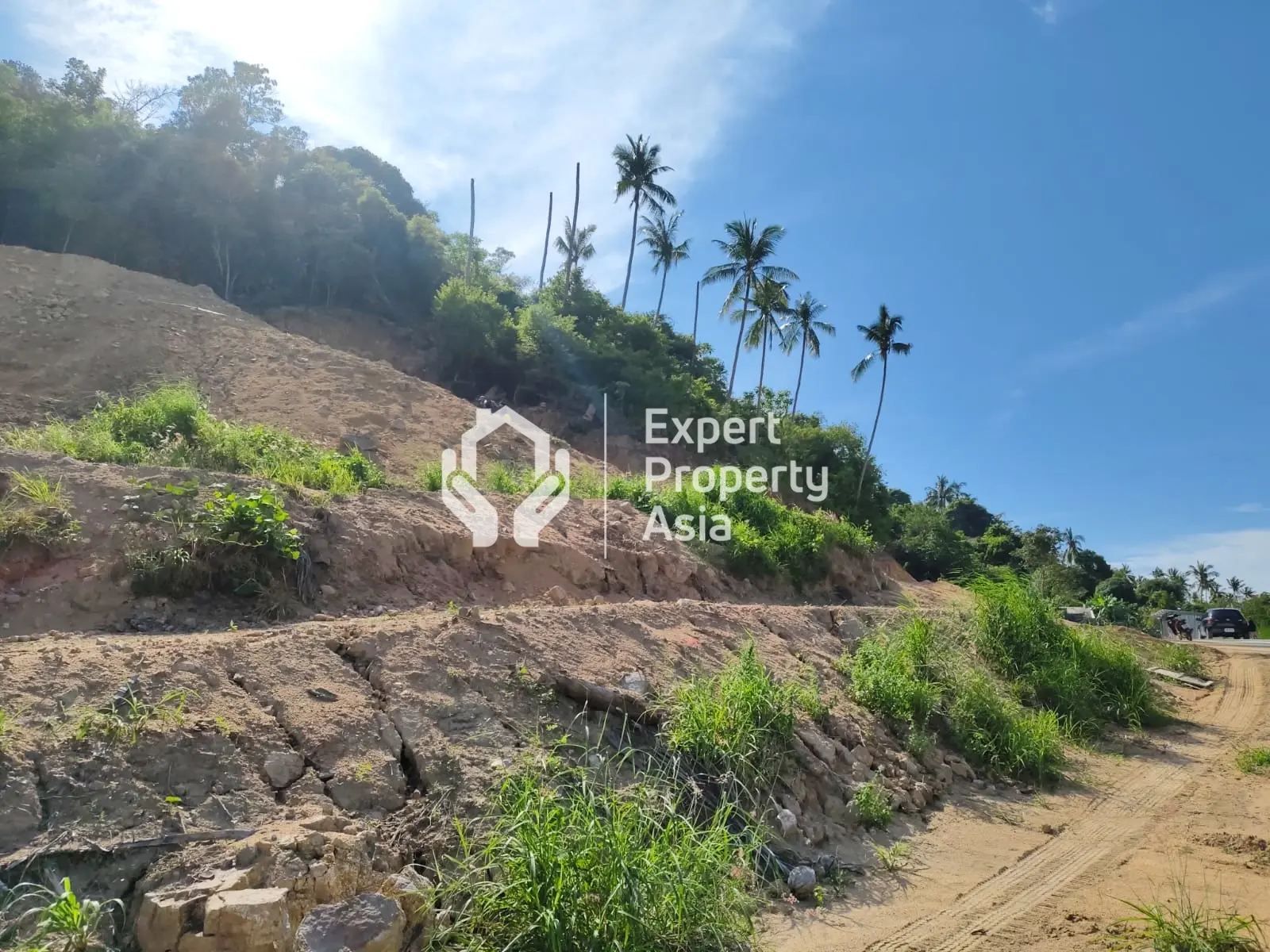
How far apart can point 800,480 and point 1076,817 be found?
18.4 metres

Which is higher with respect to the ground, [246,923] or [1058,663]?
[1058,663]

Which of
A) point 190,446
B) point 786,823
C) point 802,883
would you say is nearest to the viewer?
point 802,883

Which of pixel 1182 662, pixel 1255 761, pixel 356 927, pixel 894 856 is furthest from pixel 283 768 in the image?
pixel 1182 662

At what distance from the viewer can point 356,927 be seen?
10.2ft

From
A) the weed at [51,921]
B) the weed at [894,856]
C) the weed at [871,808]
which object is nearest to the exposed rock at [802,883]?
the weed at [894,856]

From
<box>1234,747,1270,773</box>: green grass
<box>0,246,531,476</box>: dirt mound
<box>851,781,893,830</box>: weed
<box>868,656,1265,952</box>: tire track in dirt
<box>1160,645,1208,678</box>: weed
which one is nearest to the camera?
<box>868,656,1265,952</box>: tire track in dirt

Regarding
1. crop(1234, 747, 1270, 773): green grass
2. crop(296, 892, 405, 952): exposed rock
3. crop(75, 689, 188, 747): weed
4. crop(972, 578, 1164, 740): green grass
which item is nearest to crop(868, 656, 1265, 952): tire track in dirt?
crop(1234, 747, 1270, 773): green grass

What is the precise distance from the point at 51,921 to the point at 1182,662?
1518 centimetres

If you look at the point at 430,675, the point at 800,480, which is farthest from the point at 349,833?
the point at 800,480

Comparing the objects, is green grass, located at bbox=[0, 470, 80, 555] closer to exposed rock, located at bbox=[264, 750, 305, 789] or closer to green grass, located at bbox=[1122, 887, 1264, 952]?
exposed rock, located at bbox=[264, 750, 305, 789]

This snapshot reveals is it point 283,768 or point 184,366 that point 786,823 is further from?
point 184,366

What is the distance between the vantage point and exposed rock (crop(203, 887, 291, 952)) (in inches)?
112

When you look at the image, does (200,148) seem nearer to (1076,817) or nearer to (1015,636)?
(1015,636)

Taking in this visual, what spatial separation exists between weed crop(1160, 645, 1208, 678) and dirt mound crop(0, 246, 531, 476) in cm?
1175
